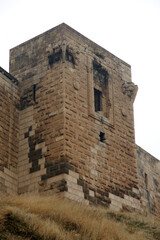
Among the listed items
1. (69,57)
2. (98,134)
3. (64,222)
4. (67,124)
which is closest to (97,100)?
(98,134)

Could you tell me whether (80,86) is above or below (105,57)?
below

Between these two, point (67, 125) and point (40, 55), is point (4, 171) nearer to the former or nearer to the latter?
point (67, 125)

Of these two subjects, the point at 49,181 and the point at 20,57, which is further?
the point at 20,57

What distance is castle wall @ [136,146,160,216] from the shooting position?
32094 mm

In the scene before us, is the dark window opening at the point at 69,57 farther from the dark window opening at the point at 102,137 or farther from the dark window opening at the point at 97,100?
the dark window opening at the point at 102,137

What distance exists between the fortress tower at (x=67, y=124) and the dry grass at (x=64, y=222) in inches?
70.7

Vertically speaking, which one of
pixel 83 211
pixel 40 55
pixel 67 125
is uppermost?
pixel 40 55

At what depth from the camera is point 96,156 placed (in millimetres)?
25516

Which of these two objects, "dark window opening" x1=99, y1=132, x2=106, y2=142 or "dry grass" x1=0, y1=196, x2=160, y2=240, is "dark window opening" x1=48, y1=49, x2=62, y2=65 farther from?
"dry grass" x1=0, y1=196, x2=160, y2=240

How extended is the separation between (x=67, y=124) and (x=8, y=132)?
2.55 m

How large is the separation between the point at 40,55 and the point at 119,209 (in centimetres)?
715

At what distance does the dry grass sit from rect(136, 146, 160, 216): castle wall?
847 cm

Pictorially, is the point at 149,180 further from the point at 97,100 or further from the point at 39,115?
the point at 39,115

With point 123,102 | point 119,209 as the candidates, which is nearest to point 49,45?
A: point 123,102
